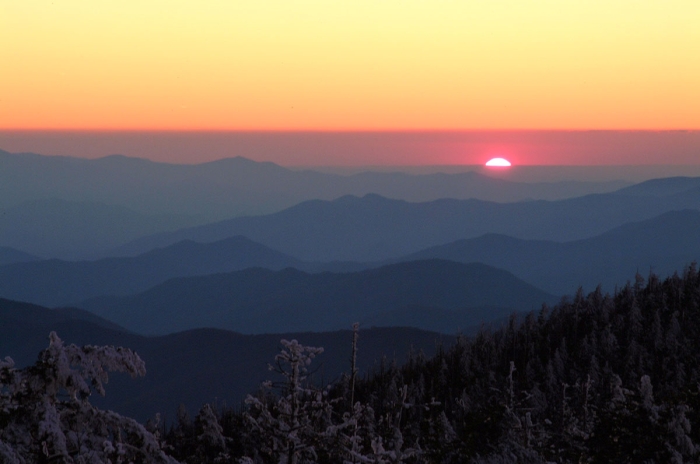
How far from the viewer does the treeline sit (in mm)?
17078

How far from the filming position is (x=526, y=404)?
221 feet

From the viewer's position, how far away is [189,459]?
148ft

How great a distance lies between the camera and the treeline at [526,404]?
672 inches

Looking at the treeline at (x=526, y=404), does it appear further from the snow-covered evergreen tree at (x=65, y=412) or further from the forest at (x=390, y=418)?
the snow-covered evergreen tree at (x=65, y=412)

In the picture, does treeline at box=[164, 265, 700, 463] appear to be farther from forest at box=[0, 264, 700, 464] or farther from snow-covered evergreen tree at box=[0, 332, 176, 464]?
snow-covered evergreen tree at box=[0, 332, 176, 464]

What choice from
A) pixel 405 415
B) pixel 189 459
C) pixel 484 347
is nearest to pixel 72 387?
pixel 189 459

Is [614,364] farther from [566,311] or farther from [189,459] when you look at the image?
[189,459]

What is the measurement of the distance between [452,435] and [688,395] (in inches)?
811

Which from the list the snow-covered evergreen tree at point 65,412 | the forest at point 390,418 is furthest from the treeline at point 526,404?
the snow-covered evergreen tree at point 65,412

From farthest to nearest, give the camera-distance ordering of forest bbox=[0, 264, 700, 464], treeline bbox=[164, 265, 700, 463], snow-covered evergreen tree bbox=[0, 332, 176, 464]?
treeline bbox=[164, 265, 700, 463]
forest bbox=[0, 264, 700, 464]
snow-covered evergreen tree bbox=[0, 332, 176, 464]

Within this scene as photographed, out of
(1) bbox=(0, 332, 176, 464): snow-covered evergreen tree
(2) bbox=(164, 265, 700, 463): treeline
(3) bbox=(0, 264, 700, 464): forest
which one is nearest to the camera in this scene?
(1) bbox=(0, 332, 176, 464): snow-covered evergreen tree

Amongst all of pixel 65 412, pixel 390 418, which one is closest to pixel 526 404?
pixel 390 418

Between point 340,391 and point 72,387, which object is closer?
point 72,387

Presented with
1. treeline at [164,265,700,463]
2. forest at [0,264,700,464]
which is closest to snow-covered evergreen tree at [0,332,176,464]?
forest at [0,264,700,464]
